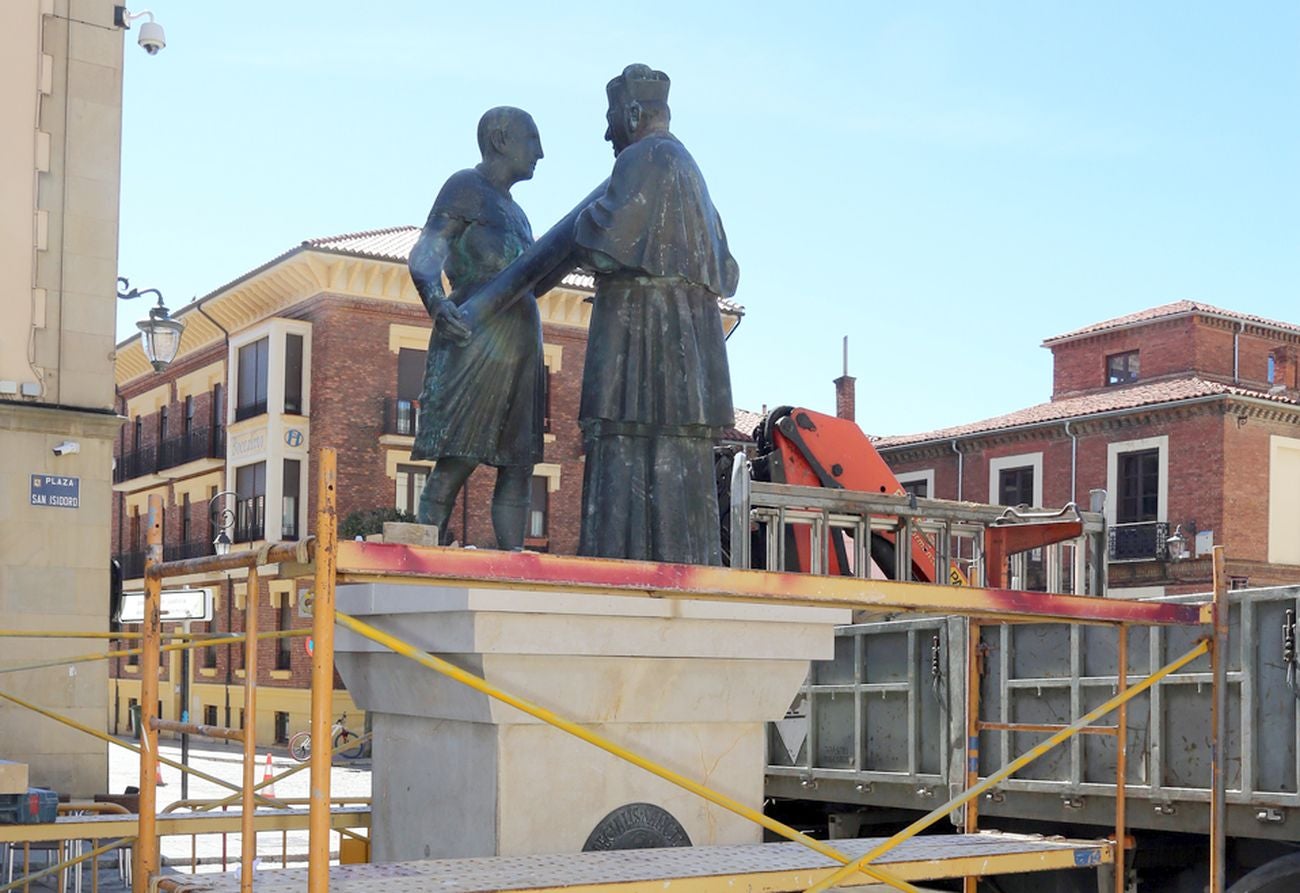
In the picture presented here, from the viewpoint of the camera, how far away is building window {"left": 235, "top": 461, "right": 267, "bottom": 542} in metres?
37.1

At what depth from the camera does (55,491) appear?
52.2 ft

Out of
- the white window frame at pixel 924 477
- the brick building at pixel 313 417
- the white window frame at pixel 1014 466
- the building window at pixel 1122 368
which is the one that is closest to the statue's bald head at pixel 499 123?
the brick building at pixel 313 417

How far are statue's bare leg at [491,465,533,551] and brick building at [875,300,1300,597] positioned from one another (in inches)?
1220

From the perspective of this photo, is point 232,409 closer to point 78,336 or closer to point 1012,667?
point 78,336

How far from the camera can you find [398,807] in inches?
216

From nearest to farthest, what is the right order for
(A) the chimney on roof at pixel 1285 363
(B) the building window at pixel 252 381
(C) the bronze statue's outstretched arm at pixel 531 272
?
1. (C) the bronze statue's outstretched arm at pixel 531 272
2. (B) the building window at pixel 252 381
3. (A) the chimney on roof at pixel 1285 363

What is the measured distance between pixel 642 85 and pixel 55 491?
38.9 feet

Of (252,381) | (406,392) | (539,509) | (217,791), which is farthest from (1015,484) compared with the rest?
(217,791)

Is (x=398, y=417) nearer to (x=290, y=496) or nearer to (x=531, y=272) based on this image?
(x=290, y=496)

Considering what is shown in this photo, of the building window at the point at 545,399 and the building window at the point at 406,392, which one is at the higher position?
the building window at the point at 406,392

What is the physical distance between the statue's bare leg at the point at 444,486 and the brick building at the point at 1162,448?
102 ft

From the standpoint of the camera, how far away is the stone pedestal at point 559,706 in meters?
4.87

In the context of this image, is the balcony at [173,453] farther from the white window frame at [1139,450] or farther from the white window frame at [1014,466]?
the white window frame at [1139,450]

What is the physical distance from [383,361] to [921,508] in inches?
972
